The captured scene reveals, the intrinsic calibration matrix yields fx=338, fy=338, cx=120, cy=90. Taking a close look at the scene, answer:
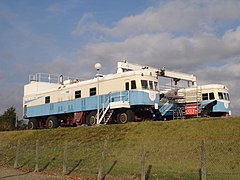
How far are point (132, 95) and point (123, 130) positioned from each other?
424 cm

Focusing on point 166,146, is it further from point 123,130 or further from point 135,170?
point 123,130

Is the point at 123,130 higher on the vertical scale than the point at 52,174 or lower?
higher

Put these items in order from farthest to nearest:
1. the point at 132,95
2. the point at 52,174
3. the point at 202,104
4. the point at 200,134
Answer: the point at 202,104
the point at 132,95
the point at 200,134
the point at 52,174

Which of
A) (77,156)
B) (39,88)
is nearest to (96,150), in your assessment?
(77,156)

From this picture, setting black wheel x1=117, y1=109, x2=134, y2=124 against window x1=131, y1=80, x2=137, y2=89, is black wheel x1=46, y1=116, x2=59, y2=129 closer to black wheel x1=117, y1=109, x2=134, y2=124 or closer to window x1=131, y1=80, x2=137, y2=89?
black wheel x1=117, y1=109, x2=134, y2=124

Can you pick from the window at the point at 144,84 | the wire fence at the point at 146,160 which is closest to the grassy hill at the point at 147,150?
the wire fence at the point at 146,160

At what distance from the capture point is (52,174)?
51.6 feet

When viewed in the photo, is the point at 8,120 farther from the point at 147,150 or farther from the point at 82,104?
the point at 147,150

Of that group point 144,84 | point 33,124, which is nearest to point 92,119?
point 144,84

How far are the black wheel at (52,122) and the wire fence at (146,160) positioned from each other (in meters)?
11.2

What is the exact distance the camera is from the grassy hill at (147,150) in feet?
43.6

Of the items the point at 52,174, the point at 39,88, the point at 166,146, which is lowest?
the point at 52,174

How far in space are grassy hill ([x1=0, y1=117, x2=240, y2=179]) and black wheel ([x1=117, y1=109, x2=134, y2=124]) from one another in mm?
2261

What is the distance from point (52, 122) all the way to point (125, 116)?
9.71 metres
